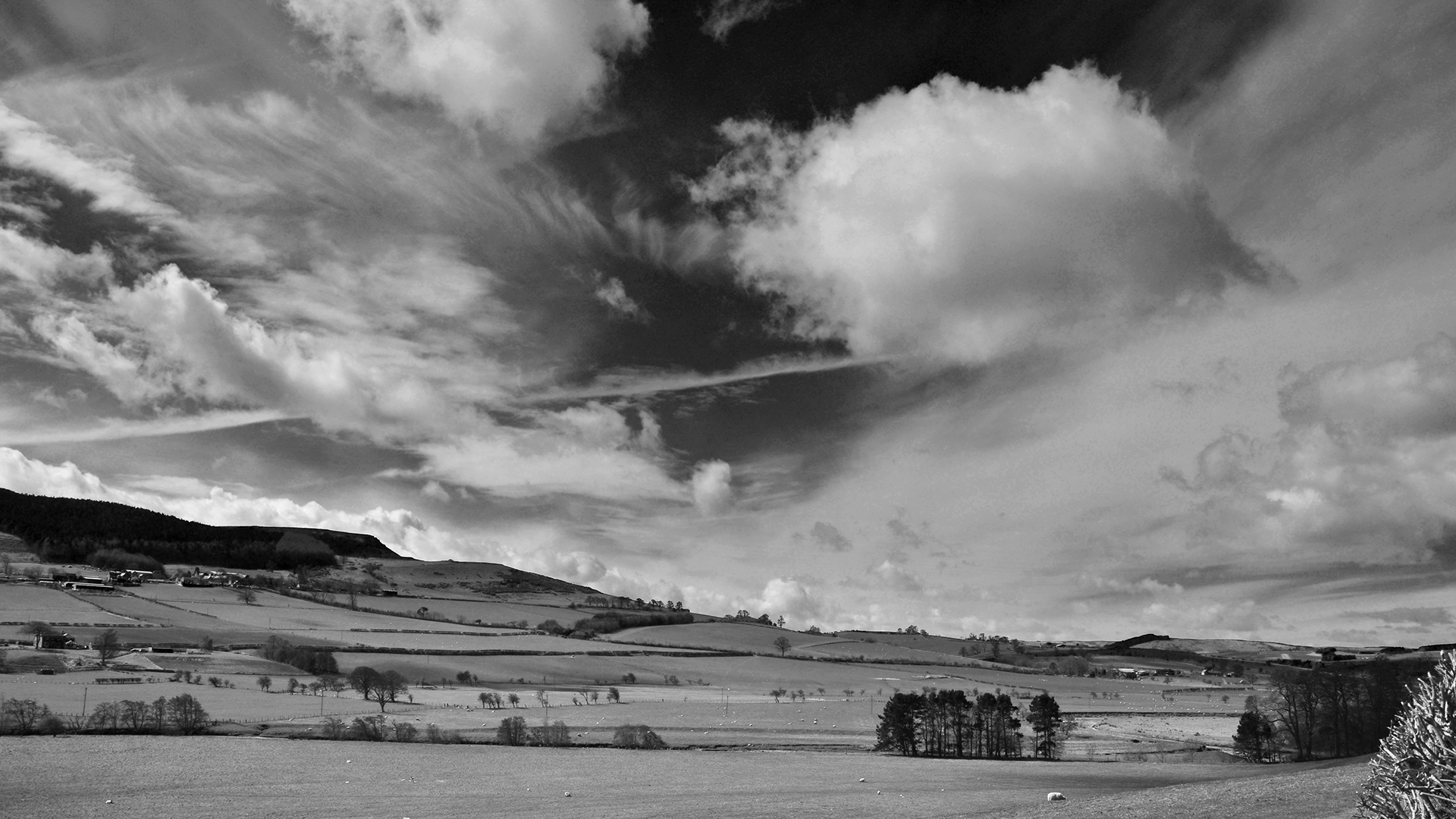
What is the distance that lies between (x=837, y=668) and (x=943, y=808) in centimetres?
14105

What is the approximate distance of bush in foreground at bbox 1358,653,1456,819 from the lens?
1173 centimetres

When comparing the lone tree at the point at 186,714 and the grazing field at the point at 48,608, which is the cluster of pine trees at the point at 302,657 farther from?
the lone tree at the point at 186,714

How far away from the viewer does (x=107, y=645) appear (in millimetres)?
134750

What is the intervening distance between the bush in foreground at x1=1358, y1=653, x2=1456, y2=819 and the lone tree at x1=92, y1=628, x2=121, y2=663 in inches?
5927

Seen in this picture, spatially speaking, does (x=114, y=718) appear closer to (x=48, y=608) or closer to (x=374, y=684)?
(x=374, y=684)

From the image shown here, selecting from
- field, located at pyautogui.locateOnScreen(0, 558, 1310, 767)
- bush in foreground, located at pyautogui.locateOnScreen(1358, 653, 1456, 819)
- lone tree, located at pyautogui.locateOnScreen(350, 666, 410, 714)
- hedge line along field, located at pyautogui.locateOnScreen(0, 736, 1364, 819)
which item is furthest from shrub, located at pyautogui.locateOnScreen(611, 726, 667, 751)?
bush in foreground, located at pyautogui.locateOnScreen(1358, 653, 1456, 819)

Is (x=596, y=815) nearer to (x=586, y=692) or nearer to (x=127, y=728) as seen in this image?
(x=127, y=728)

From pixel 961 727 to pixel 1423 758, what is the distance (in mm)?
99579

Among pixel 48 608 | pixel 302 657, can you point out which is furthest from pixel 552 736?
pixel 48 608

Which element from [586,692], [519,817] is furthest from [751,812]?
[586,692]

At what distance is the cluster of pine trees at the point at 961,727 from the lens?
95.9 meters

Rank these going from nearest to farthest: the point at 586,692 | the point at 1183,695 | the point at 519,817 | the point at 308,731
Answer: the point at 519,817 → the point at 308,731 → the point at 586,692 → the point at 1183,695

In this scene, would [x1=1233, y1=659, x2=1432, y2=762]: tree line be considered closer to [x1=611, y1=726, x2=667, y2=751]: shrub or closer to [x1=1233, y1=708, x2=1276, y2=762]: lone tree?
[x1=1233, y1=708, x2=1276, y2=762]: lone tree

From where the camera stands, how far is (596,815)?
46094mm
